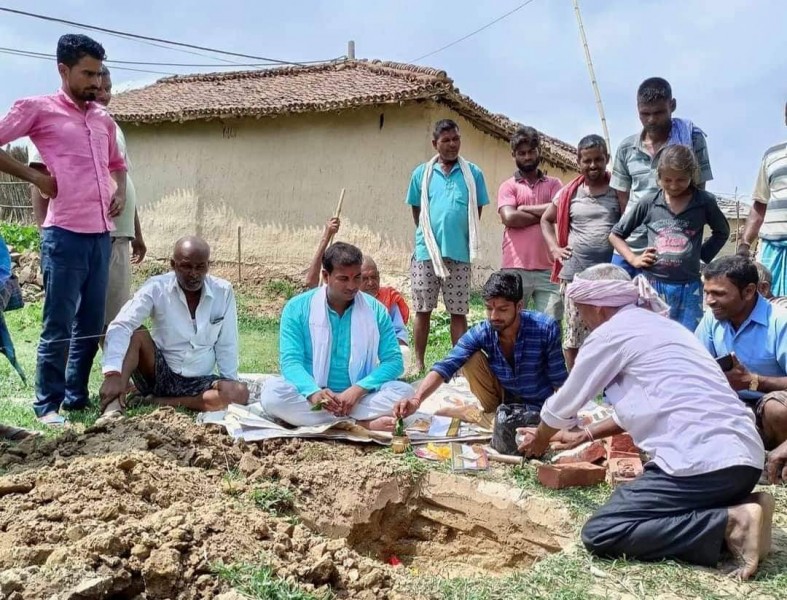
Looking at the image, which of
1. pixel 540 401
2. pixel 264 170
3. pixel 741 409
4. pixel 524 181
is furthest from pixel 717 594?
pixel 264 170

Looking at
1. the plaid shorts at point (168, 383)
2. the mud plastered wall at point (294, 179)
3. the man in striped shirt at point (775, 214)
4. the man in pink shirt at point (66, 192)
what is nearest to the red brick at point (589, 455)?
the man in striped shirt at point (775, 214)

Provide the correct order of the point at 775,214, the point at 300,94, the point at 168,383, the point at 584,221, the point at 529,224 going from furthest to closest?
the point at 300,94
the point at 529,224
the point at 584,221
the point at 168,383
the point at 775,214

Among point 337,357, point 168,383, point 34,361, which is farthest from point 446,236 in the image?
point 34,361

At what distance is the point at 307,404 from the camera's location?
181 inches

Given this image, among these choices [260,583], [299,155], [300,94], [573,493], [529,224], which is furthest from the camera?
[300,94]

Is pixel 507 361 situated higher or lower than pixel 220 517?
higher

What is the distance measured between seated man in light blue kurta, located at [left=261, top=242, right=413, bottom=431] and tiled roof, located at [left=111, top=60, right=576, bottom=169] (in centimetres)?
634

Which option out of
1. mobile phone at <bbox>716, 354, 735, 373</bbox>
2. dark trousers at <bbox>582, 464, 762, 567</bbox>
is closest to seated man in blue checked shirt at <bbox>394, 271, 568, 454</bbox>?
mobile phone at <bbox>716, 354, 735, 373</bbox>

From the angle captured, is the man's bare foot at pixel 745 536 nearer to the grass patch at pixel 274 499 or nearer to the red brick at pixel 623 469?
the red brick at pixel 623 469

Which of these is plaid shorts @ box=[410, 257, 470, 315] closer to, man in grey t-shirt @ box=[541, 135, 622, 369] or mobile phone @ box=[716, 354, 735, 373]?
man in grey t-shirt @ box=[541, 135, 622, 369]

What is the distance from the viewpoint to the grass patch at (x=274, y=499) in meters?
3.38

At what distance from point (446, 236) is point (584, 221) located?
1309 mm

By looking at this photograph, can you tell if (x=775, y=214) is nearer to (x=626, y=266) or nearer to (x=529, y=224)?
(x=626, y=266)

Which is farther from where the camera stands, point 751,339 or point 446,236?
point 446,236
